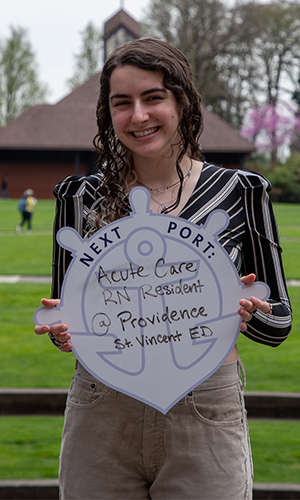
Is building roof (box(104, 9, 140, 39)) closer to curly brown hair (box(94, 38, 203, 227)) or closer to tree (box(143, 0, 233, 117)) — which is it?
tree (box(143, 0, 233, 117))

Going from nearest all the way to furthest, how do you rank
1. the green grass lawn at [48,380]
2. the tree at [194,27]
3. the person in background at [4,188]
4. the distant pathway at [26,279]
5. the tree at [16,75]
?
the green grass lawn at [48,380] → the distant pathway at [26,279] → the person in background at [4,188] → the tree at [194,27] → the tree at [16,75]

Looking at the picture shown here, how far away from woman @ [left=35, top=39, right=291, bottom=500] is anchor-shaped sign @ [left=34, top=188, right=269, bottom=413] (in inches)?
2.2

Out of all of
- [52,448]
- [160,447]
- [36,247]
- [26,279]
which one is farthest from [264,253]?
[36,247]

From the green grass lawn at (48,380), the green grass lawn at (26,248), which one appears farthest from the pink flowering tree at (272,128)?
the green grass lawn at (48,380)

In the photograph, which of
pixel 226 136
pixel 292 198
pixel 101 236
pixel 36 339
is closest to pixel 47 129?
pixel 226 136

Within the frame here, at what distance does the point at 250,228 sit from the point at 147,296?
332 mm

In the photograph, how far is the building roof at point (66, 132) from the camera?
1347 inches

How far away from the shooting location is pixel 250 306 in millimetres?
1519

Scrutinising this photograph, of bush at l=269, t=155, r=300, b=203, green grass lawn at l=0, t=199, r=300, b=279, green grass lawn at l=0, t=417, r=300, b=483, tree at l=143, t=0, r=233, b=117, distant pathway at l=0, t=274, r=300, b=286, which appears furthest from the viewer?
tree at l=143, t=0, r=233, b=117

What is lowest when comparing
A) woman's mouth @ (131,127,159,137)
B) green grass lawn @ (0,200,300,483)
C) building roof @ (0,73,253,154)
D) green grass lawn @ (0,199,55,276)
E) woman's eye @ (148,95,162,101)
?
green grass lawn @ (0,199,55,276)

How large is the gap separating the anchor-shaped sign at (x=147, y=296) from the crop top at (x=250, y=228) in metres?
0.08

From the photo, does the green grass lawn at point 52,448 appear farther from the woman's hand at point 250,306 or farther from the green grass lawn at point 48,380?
the woman's hand at point 250,306

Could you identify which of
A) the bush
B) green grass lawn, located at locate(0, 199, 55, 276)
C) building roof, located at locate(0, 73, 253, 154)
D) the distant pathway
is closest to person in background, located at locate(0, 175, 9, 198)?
building roof, located at locate(0, 73, 253, 154)

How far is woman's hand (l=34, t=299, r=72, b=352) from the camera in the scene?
1.52 meters
